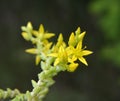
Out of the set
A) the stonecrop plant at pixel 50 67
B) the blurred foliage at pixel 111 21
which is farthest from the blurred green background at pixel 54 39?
the stonecrop plant at pixel 50 67

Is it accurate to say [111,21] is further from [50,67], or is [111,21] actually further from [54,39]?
[50,67]

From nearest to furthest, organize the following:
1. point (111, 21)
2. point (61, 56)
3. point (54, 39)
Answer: point (61, 56) < point (111, 21) < point (54, 39)

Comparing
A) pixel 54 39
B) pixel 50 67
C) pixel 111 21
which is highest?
pixel 54 39

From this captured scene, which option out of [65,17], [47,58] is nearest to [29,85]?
[65,17]

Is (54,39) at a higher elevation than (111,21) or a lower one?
higher

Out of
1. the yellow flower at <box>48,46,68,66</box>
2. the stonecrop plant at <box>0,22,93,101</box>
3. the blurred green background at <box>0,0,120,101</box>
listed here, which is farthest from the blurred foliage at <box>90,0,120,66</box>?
the yellow flower at <box>48,46,68,66</box>

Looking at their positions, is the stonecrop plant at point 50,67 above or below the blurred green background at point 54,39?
below


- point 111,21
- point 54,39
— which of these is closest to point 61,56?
point 111,21

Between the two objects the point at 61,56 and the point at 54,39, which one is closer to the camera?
the point at 61,56

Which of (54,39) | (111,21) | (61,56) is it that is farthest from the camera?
(54,39)

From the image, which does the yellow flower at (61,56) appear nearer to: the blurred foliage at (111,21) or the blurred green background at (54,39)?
the blurred foliage at (111,21)
